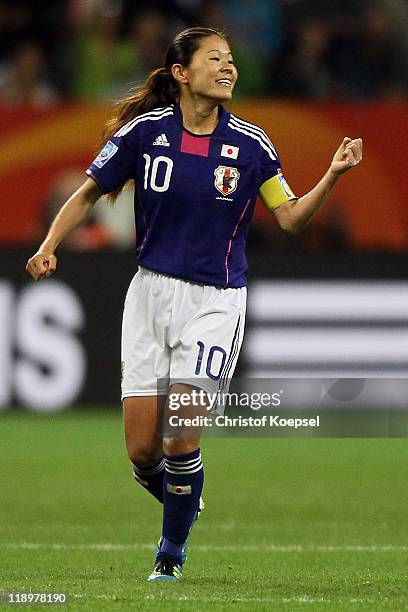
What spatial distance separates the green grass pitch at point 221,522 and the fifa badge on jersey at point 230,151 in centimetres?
180

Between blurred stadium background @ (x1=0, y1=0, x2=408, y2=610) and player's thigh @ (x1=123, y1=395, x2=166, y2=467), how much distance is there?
1.56 metres

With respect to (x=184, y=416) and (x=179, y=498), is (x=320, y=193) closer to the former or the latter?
(x=184, y=416)

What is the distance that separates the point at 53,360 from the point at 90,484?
10.7 ft

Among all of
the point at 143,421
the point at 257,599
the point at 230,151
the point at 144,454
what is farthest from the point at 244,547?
the point at 230,151

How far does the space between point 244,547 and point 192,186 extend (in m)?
2.13

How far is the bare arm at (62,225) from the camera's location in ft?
20.0

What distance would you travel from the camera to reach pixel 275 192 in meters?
6.45

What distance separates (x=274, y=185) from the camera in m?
6.46

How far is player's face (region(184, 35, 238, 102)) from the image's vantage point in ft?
20.7

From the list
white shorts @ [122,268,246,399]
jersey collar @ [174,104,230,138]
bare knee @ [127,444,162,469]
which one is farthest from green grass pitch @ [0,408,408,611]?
jersey collar @ [174,104,230,138]

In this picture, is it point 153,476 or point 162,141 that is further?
point 153,476

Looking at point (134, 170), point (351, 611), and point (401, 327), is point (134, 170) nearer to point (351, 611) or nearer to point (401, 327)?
point (351, 611)

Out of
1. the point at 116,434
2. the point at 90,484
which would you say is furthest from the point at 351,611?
the point at 116,434

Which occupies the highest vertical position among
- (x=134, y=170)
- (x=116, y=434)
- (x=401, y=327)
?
(x=134, y=170)
